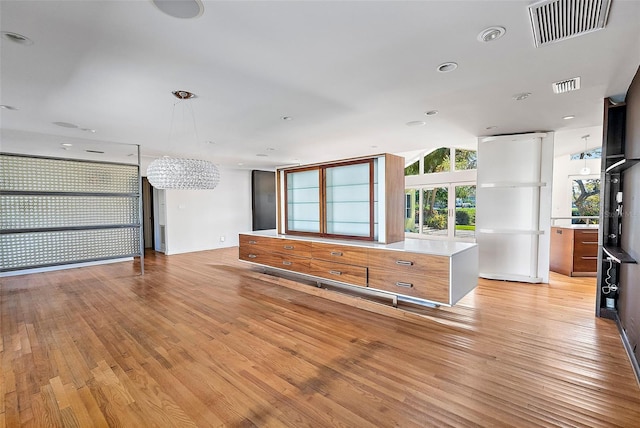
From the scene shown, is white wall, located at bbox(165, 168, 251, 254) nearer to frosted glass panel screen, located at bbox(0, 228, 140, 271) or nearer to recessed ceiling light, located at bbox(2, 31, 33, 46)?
frosted glass panel screen, located at bbox(0, 228, 140, 271)

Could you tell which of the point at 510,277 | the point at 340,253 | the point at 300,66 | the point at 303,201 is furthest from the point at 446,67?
the point at 510,277

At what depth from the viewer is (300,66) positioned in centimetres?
243

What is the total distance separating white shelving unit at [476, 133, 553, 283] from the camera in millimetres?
4676

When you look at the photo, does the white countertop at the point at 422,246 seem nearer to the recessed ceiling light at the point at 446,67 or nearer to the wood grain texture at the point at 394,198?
the wood grain texture at the point at 394,198

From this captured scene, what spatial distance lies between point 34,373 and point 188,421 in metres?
1.59

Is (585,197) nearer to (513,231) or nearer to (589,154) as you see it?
(589,154)

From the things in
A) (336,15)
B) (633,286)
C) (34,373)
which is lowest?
(34,373)

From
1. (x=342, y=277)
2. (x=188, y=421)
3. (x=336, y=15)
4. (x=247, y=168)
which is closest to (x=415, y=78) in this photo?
(x=336, y=15)

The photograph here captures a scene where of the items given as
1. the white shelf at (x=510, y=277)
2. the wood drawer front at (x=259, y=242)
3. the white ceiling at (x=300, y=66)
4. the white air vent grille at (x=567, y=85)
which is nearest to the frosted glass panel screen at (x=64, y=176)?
the white ceiling at (x=300, y=66)

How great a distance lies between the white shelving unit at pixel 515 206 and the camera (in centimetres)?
468

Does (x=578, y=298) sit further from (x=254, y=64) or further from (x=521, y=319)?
(x=254, y=64)

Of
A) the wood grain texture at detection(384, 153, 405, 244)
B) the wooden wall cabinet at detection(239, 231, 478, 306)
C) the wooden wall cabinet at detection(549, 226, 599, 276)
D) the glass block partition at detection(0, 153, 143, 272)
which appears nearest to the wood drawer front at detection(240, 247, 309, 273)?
the wooden wall cabinet at detection(239, 231, 478, 306)

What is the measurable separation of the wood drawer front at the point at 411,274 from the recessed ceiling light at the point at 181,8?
2.91 m

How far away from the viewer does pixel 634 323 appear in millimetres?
2457
